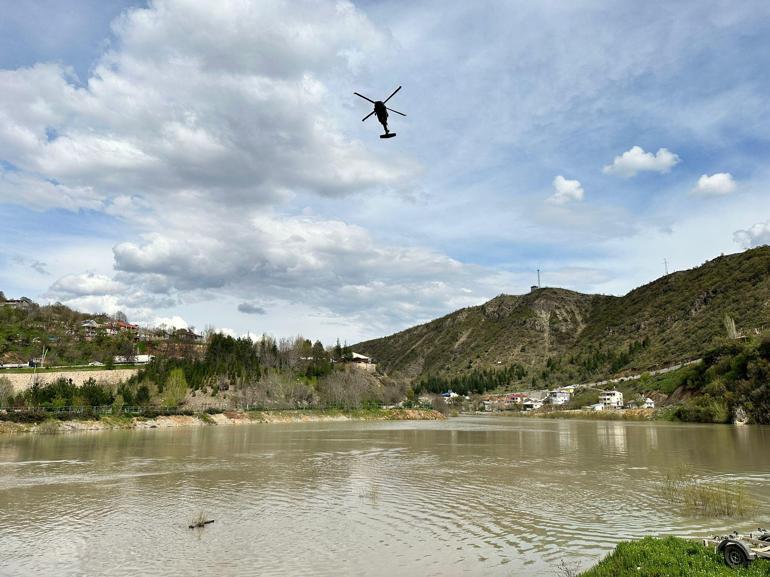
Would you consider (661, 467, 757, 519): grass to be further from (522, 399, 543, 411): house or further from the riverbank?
(522, 399, 543, 411): house

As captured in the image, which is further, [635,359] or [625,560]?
[635,359]

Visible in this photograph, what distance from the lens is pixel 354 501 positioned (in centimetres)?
2281

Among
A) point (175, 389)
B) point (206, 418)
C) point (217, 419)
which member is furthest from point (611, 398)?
point (175, 389)

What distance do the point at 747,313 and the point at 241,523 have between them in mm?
144495

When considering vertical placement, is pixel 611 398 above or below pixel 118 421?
above

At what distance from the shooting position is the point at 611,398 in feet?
436

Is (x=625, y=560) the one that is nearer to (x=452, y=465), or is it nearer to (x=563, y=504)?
(x=563, y=504)

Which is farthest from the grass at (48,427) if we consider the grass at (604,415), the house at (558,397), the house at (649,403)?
the house at (558,397)

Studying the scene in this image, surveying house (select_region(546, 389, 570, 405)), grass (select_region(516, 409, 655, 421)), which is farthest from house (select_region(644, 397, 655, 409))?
house (select_region(546, 389, 570, 405))

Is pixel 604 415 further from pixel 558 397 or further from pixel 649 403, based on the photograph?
pixel 558 397

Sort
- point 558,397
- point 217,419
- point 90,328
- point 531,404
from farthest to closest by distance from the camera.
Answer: point 90,328, point 531,404, point 558,397, point 217,419

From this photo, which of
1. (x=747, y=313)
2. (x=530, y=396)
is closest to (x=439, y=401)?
(x=530, y=396)

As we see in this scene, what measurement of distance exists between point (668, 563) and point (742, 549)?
1363mm

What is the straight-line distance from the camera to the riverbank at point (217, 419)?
68.2 meters
